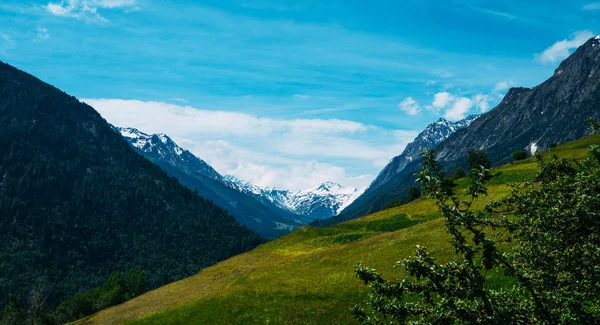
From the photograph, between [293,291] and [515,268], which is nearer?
[515,268]

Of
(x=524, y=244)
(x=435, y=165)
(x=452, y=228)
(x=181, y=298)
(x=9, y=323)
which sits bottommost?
(x=9, y=323)

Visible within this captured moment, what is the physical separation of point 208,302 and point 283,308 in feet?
38.8

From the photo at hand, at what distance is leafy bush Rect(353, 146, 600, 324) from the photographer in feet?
36.4

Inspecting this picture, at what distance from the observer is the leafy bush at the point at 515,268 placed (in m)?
11.1

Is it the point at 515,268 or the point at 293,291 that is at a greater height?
the point at 515,268

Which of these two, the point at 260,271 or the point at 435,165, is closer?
the point at 435,165

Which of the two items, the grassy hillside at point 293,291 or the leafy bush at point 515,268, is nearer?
the leafy bush at point 515,268

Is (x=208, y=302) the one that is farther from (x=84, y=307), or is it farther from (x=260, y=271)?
(x=84, y=307)

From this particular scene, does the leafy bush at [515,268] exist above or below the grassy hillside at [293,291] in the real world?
above

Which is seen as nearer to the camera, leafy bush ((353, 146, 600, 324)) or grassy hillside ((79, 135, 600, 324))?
leafy bush ((353, 146, 600, 324))

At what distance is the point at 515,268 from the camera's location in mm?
12625

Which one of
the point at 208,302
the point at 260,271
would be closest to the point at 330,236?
the point at 260,271

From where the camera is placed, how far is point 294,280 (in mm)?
50031

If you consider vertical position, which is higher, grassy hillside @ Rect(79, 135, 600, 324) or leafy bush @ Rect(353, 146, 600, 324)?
leafy bush @ Rect(353, 146, 600, 324)
